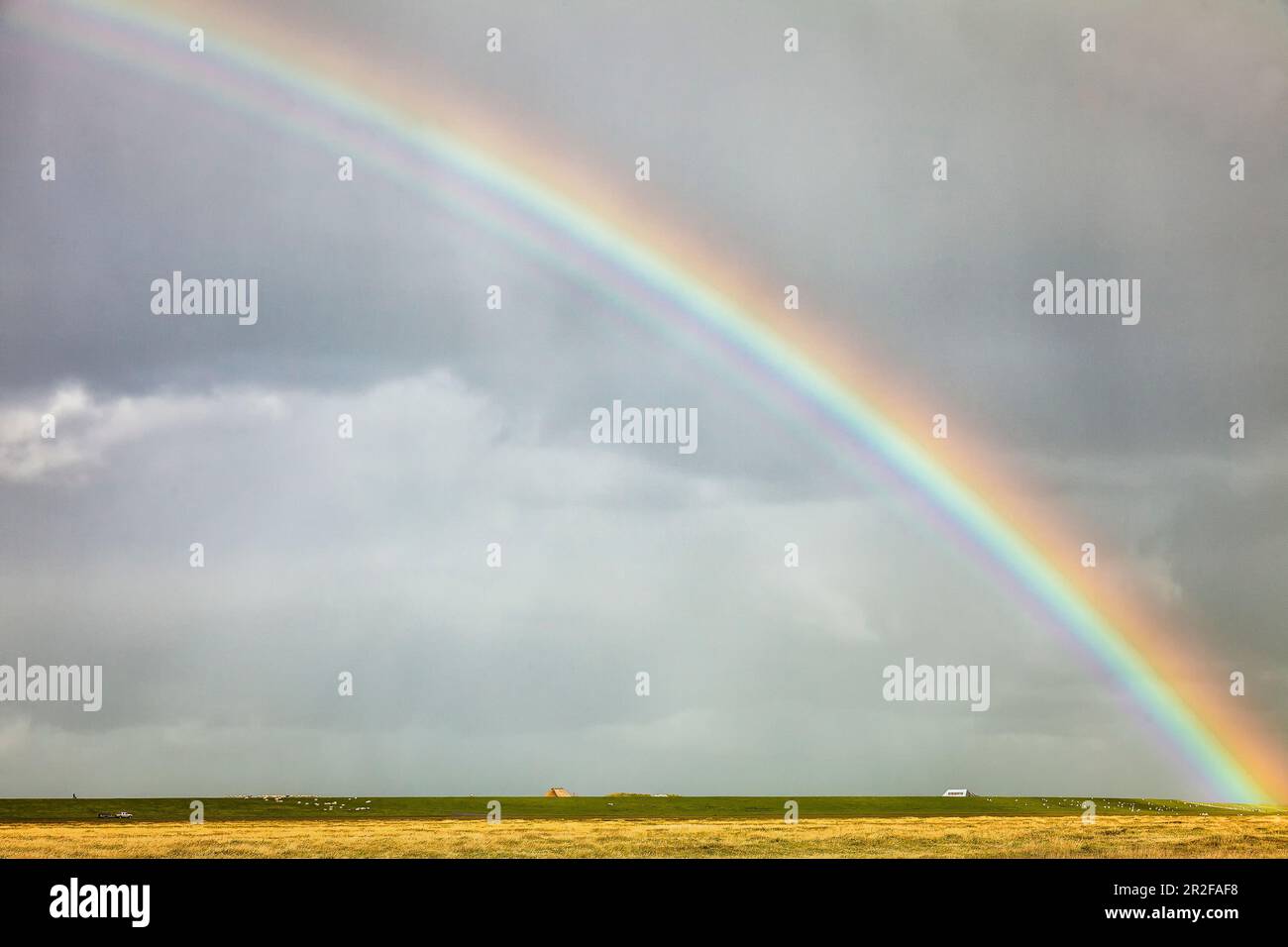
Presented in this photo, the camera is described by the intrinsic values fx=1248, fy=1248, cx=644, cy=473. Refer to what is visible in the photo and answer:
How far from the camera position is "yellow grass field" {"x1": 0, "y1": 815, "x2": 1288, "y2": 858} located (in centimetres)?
5394

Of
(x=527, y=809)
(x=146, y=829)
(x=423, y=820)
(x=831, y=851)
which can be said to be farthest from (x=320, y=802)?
(x=831, y=851)

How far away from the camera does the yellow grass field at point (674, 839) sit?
177 ft

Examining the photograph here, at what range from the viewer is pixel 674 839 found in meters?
60.9

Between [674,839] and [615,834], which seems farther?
[615,834]
